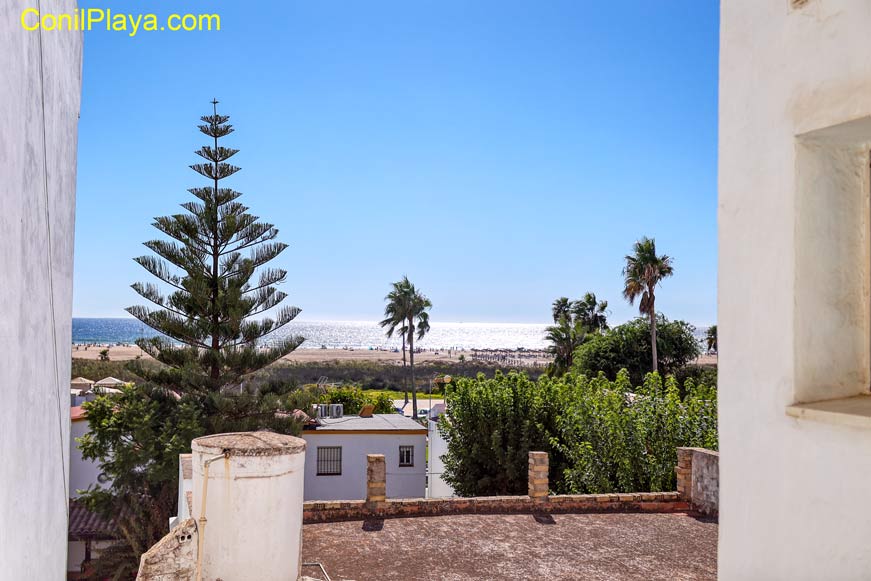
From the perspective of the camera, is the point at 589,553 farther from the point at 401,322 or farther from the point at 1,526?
the point at 401,322

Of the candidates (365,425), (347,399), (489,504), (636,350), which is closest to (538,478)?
(489,504)

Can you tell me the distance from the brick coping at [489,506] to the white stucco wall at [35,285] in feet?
25.2

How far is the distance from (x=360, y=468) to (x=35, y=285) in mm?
21032

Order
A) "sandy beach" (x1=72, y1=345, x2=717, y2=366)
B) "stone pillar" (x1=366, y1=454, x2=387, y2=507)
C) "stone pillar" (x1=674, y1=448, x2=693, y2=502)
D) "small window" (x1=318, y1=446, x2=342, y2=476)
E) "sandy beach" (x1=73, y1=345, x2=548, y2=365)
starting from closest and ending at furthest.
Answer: "stone pillar" (x1=366, y1=454, x2=387, y2=507) → "stone pillar" (x1=674, y1=448, x2=693, y2=502) → "small window" (x1=318, y1=446, x2=342, y2=476) → "sandy beach" (x1=72, y1=345, x2=717, y2=366) → "sandy beach" (x1=73, y1=345, x2=548, y2=365)

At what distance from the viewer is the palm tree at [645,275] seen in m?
33.0

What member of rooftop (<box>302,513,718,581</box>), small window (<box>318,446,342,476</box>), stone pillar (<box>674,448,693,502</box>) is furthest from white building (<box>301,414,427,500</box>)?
stone pillar (<box>674,448,693,502</box>)

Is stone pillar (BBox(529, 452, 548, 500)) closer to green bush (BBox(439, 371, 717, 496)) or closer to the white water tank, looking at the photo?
green bush (BBox(439, 371, 717, 496))

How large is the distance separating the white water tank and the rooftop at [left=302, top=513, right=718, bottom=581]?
2.80 metres

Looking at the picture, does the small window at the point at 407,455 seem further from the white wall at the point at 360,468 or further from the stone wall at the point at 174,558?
the stone wall at the point at 174,558

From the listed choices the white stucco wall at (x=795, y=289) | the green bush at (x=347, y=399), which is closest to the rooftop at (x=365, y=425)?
the green bush at (x=347, y=399)

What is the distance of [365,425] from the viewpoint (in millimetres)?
24172

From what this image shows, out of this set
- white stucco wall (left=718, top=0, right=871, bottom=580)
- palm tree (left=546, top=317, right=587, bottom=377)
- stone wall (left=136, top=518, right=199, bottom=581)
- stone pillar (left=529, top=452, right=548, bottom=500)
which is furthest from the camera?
palm tree (left=546, top=317, right=587, bottom=377)

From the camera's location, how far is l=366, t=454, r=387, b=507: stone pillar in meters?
10.8

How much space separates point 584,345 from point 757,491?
32.9m
